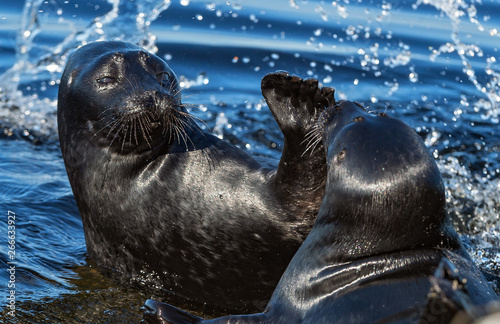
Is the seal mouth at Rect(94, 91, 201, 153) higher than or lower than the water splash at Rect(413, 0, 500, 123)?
higher

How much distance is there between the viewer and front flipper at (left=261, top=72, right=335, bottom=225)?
5.10 m

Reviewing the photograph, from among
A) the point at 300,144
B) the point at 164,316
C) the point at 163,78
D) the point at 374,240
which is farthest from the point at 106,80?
the point at 374,240

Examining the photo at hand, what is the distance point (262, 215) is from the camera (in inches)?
208

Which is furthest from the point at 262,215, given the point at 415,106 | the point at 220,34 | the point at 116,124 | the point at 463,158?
the point at 220,34

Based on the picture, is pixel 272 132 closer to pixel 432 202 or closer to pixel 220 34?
pixel 220 34

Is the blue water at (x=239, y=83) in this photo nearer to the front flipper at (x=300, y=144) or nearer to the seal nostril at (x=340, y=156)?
the front flipper at (x=300, y=144)

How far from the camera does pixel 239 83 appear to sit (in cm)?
1096

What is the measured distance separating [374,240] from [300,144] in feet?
4.24

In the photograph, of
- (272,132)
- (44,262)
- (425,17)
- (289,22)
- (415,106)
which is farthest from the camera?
(425,17)

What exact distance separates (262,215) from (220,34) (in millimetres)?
7587

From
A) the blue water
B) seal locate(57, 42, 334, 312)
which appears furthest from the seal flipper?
seal locate(57, 42, 334, 312)

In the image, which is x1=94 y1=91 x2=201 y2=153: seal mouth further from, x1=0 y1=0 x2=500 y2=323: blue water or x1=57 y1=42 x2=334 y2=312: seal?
x1=0 y1=0 x2=500 y2=323: blue water

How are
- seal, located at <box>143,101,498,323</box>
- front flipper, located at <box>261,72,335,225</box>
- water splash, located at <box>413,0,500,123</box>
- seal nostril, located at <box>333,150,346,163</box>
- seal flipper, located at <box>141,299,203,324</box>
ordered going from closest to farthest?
seal, located at <box>143,101,498,323</box>, seal nostril, located at <box>333,150,346,163</box>, seal flipper, located at <box>141,299,203,324</box>, front flipper, located at <box>261,72,335,225</box>, water splash, located at <box>413,0,500,123</box>

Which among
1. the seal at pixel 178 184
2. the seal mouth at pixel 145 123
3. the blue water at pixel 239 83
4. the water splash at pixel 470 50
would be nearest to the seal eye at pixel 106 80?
the seal at pixel 178 184
